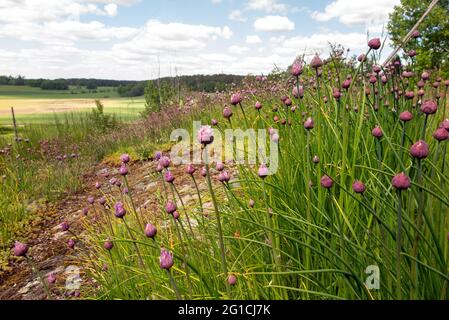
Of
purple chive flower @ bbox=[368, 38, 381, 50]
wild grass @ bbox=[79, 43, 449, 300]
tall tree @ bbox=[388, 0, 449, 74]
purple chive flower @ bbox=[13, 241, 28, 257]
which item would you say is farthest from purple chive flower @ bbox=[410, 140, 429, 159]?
tall tree @ bbox=[388, 0, 449, 74]

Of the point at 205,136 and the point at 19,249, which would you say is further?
the point at 19,249

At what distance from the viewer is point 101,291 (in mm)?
2213

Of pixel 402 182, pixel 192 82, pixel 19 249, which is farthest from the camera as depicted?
pixel 192 82

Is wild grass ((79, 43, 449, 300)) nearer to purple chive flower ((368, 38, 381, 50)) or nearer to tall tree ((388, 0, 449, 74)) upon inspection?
purple chive flower ((368, 38, 381, 50))

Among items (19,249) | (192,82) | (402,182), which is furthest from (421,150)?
(192,82)

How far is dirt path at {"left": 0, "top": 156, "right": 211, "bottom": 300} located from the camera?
2.98m

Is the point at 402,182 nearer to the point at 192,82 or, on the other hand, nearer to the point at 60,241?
the point at 60,241

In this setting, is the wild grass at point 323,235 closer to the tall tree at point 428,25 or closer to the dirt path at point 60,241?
the dirt path at point 60,241

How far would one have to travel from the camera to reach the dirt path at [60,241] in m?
2.98

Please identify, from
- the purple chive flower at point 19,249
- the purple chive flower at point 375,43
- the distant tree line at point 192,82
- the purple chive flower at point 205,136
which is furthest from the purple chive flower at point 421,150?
the distant tree line at point 192,82

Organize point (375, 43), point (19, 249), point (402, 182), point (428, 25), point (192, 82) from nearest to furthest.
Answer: point (402, 182), point (19, 249), point (375, 43), point (192, 82), point (428, 25)

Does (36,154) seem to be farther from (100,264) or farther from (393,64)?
(393,64)

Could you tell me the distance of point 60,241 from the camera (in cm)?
403
